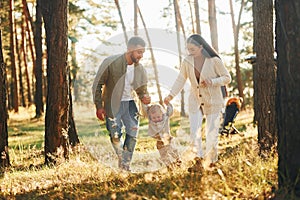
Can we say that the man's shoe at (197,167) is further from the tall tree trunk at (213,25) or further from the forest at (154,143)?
the tall tree trunk at (213,25)

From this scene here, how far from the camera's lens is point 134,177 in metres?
6.39

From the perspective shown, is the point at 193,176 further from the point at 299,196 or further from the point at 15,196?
the point at 15,196

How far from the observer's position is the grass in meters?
4.67

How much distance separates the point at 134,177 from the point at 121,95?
1.48 m

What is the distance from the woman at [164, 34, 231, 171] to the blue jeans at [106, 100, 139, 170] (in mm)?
661

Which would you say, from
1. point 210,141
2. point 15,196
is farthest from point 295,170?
point 15,196

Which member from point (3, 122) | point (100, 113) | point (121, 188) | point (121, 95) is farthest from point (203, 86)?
point (3, 122)

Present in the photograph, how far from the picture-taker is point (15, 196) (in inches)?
245

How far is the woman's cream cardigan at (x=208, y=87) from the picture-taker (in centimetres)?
698

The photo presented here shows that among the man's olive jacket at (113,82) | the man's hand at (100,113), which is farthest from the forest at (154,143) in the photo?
the man's hand at (100,113)

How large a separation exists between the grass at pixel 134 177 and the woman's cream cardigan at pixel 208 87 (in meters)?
0.70

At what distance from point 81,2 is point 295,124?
19.5 m

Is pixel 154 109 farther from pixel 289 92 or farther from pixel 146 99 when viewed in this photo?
pixel 289 92

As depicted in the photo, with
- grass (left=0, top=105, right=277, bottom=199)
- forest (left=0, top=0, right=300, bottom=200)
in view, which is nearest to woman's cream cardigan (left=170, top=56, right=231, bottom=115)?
forest (left=0, top=0, right=300, bottom=200)
